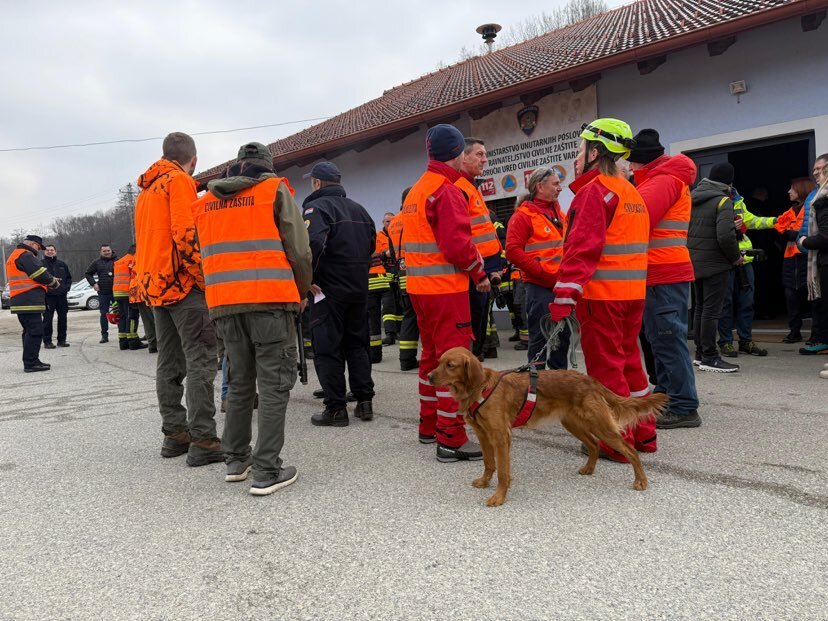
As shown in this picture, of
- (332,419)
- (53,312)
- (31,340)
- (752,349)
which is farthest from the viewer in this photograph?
(53,312)

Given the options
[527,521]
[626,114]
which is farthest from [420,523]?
[626,114]

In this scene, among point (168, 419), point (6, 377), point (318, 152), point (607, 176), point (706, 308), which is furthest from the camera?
point (318, 152)

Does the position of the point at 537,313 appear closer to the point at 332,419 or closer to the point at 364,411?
the point at 364,411

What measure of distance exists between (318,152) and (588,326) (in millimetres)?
11898

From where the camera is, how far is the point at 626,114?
30.1 ft

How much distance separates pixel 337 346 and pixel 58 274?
11.2 meters

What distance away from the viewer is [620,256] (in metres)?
3.55

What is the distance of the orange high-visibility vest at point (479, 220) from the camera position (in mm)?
4301

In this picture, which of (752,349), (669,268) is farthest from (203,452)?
(752,349)

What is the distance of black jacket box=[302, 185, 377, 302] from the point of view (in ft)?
16.1

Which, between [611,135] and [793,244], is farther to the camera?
[793,244]

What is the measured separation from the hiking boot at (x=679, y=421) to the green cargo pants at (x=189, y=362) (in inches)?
127

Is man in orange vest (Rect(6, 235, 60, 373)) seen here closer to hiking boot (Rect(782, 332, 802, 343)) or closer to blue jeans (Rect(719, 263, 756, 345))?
blue jeans (Rect(719, 263, 756, 345))

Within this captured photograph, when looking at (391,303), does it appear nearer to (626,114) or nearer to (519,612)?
(626,114)
